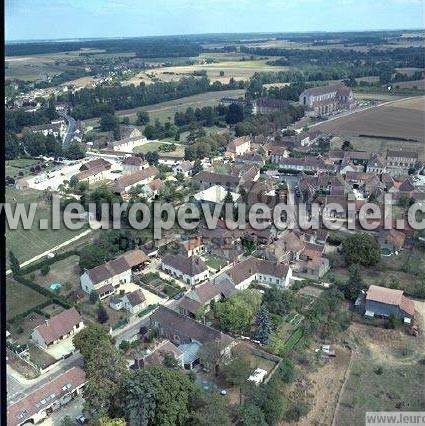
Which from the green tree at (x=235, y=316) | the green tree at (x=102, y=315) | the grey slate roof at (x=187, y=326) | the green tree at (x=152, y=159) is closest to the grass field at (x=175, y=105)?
the green tree at (x=152, y=159)

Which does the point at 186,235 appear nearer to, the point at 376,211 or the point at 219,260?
the point at 219,260

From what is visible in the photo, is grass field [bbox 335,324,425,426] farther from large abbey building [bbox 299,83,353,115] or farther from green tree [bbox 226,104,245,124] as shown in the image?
large abbey building [bbox 299,83,353,115]

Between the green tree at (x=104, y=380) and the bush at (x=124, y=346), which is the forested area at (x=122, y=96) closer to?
the bush at (x=124, y=346)

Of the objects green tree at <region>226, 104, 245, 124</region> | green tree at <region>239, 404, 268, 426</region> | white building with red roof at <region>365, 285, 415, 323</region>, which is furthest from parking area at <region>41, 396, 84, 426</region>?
green tree at <region>226, 104, 245, 124</region>

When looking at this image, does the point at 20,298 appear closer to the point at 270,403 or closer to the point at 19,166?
the point at 270,403

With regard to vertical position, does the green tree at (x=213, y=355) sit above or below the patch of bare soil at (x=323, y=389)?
above

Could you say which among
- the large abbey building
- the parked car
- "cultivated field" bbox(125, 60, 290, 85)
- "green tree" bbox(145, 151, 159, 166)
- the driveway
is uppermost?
"cultivated field" bbox(125, 60, 290, 85)

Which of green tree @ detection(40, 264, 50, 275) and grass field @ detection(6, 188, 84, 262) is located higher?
grass field @ detection(6, 188, 84, 262)
